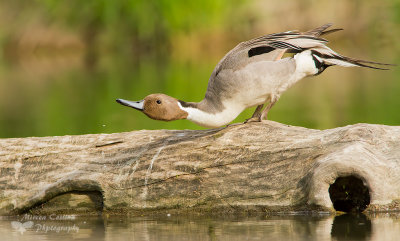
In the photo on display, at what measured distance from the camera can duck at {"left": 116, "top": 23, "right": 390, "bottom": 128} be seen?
225 inches

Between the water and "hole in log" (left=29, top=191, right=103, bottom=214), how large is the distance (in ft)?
0.59

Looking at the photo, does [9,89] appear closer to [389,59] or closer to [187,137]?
[389,59]

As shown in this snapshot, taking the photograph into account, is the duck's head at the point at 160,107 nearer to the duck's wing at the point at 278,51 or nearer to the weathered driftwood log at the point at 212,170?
the weathered driftwood log at the point at 212,170

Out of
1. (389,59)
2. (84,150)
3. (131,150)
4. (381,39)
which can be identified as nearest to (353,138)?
(131,150)

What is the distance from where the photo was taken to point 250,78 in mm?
5891

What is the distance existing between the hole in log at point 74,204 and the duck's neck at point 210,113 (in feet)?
3.39

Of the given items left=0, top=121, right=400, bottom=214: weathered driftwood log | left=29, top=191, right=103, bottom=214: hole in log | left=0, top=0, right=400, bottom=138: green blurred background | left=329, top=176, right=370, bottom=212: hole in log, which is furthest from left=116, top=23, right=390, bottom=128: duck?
left=0, top=0, right=400, bottom=138: green blurred background

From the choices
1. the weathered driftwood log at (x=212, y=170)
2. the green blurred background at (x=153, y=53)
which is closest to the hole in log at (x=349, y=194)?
the weathered driftwood log at (x=212, y=170)

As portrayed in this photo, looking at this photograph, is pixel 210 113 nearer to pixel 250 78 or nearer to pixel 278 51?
pixel 250 78

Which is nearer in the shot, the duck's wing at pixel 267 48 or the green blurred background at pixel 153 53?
the duck's wing at pixel 267 48

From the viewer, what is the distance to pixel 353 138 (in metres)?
5.39

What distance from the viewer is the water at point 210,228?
4.68 m

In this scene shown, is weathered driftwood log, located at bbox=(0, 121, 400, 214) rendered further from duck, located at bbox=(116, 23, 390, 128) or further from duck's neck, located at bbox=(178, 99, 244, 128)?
duck, located at bbox=(116, 23, 390, 128)

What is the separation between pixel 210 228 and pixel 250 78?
1.47 meters
